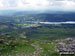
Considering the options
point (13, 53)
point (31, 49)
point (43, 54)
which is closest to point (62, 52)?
point (43, 54)

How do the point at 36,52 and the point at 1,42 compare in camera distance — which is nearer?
the point at 36,52

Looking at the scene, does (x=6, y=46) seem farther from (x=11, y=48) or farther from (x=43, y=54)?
(x=43, y=54)

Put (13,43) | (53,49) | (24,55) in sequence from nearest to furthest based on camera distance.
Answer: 1. (24,55)
2. (53,49)
3. (13,43)

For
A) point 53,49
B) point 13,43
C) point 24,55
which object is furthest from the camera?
point 13,43

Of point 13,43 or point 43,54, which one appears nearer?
point 43,54

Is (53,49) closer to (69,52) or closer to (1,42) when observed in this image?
(69,52)

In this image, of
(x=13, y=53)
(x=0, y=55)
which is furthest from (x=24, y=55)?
(x=0, y=55)

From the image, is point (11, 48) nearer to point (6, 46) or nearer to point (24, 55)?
point (6, 46)

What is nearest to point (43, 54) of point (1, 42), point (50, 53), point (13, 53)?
point (50, 53)
